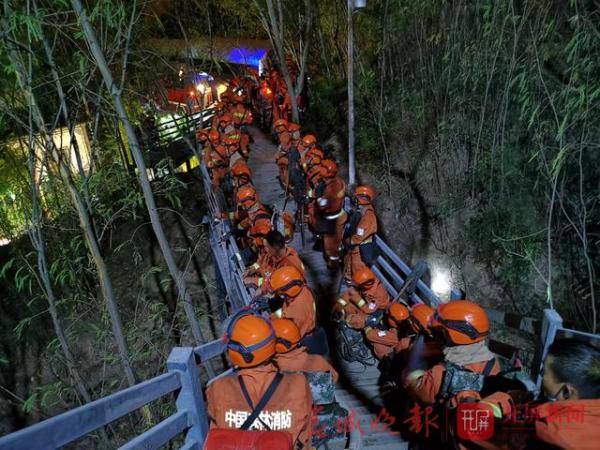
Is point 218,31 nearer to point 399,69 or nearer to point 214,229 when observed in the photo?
point 399,69

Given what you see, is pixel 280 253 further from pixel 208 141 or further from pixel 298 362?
pixel 208 141

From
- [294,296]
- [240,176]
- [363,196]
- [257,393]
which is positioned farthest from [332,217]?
[257,393]

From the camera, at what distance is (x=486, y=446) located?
200 centimetres

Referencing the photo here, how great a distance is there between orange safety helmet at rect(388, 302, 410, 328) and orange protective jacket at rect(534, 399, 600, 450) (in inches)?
100

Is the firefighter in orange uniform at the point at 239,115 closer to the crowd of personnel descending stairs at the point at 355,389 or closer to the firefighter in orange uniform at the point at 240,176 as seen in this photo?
the firefighter in orange uniform at the point at 240,176

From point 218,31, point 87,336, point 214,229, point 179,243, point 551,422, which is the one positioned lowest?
point 87,336

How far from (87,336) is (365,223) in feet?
26.5

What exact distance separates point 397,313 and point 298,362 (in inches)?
64.4

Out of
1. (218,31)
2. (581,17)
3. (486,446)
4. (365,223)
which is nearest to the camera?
(486,446)

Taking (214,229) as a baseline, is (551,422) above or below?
above

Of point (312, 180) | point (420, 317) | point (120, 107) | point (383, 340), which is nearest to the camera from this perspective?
point (120, 107)

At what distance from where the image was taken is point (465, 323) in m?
2.50

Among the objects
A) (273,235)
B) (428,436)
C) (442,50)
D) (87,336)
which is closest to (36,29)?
(273,235)

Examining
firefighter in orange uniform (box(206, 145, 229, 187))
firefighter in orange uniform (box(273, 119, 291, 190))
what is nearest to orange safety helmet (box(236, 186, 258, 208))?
firefighter in orange uniform (box(273, 119, 291, 190))
